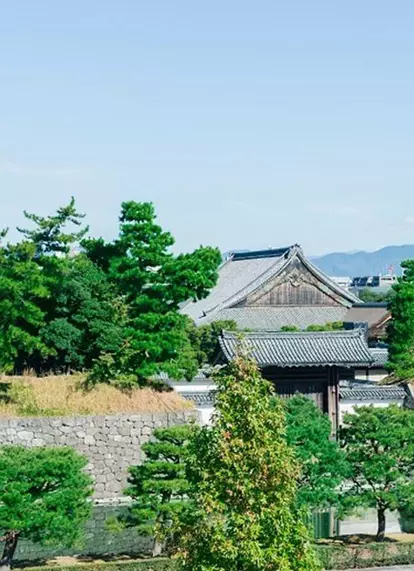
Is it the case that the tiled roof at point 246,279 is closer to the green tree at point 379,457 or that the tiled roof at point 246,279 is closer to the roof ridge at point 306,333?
the roof ridge at point 306,333

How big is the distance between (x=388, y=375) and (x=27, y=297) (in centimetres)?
1918

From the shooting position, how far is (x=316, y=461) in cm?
2378

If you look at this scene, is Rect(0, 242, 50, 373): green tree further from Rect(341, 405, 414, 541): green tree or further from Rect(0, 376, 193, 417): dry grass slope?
Rect(341, 405, 414, 541): green tree

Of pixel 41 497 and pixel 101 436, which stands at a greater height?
pixel 101 436

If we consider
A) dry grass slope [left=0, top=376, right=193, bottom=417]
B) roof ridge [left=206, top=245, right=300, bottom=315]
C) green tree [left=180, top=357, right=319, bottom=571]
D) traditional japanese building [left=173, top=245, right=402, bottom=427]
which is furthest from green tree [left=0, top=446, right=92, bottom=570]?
roof ridge [left=206, top=245, right=300, bottom=315]

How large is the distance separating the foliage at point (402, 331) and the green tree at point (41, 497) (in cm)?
2167

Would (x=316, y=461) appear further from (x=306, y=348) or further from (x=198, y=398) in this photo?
(x=306, y=348)

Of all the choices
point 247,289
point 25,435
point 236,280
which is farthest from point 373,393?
point 236,280

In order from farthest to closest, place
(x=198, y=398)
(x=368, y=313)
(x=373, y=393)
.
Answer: (x=368, y=313)
(x=373, y=393)
(x=198, y=398)

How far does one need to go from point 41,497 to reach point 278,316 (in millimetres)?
32667

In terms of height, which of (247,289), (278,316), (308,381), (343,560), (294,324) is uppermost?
(247,289)

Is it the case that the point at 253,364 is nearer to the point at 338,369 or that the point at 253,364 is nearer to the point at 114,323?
the point at 114,323

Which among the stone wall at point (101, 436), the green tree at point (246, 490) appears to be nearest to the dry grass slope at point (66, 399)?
the stone wall at point (101, 436)

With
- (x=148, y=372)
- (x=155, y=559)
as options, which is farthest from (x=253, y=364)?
(x=148, y=372)
